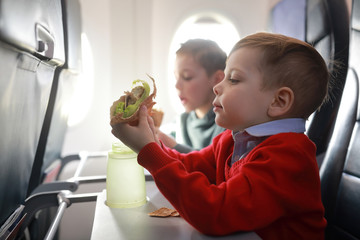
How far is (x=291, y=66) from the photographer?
0.84m

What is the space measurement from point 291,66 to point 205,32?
1674 millimetres

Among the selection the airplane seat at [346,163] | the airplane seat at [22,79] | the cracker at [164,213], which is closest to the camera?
the airplane seat at [22,79]

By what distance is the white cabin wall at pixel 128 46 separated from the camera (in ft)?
7.84

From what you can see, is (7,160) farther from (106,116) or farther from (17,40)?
(106,116)

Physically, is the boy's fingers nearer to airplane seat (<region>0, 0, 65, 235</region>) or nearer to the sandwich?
the sandwich

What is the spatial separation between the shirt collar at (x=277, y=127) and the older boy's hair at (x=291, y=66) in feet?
0.13

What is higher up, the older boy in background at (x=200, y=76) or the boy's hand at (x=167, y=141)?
the older boy in background at (x=200, y=76)

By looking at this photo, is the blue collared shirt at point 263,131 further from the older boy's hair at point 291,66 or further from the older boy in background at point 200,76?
the older boy in background at point 200,76

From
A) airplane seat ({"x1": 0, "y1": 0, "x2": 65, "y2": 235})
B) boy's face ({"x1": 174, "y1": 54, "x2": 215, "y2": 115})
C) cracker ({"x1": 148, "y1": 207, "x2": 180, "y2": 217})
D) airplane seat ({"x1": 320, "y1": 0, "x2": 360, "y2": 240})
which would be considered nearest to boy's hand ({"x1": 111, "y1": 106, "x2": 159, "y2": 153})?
cracker ({"x1": 148, "y1": 207, "x2": 180, "y2": 217})

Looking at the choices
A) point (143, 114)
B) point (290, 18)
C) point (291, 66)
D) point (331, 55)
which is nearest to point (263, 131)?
point (291, 66)

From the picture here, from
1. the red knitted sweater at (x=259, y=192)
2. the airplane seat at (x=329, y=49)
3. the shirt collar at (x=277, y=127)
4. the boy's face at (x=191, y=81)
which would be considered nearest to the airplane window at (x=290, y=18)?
the airplane seat at (x=329, y=49)

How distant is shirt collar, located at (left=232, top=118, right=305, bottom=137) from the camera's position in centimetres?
85

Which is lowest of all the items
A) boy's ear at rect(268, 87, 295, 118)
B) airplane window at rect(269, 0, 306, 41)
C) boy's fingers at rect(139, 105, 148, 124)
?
boy's fingers at rect(139, 105, 148, 124)

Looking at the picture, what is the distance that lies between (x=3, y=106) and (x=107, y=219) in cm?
34
